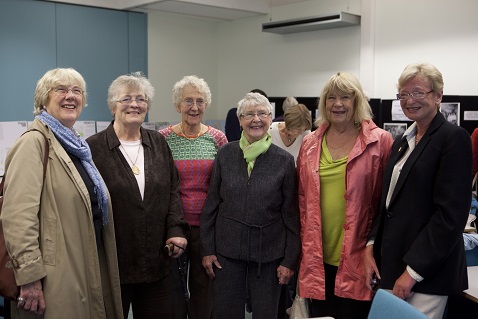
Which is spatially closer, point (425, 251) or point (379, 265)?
point (425, 251)

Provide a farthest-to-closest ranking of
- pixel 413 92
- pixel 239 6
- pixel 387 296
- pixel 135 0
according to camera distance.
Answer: pixel 239 6, pixel 135 0, pixel 413 92, pixel 387 296

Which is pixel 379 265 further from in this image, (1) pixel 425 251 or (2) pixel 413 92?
(2) pixel 413 92

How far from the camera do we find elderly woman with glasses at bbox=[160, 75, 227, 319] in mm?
2855

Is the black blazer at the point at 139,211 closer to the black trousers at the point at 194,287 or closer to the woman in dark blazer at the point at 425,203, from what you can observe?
the black trousers at the point at 194,287

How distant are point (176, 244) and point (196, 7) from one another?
445 cm

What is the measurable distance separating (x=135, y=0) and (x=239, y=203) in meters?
4.34

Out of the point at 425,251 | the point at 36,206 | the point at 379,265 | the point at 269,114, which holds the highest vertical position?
the point at 269,114

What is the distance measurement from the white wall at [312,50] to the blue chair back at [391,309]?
13.1ft

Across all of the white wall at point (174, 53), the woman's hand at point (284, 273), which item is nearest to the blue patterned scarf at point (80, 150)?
the woman's hand at point (284, 273)

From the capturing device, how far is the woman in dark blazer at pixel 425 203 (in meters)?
2.01

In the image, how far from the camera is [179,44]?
283 inches

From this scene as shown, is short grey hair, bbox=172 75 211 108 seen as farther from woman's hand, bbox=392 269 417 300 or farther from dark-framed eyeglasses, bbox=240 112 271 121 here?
woman's hand, bbox=392 269 417 300

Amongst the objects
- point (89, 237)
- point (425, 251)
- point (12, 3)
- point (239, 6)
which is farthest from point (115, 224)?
point (239, 6)

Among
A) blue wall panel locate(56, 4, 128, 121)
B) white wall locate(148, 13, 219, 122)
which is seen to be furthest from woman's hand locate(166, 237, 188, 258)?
white wall locate(148, 13, 219, 122)
